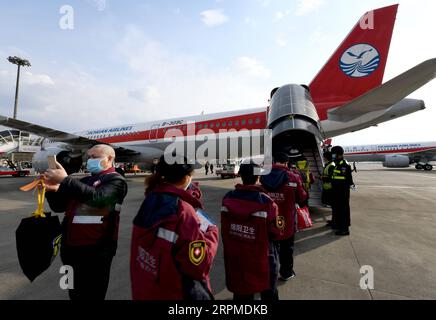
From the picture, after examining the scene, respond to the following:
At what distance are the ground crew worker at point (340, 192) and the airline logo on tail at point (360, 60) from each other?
6.91m

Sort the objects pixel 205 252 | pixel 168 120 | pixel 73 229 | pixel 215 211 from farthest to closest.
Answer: pixel 168 120
pixel 215 211
pixel 73 229
pixel 205 252

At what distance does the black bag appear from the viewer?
5.70ft

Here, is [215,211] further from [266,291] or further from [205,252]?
[205,252]

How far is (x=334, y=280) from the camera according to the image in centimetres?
298

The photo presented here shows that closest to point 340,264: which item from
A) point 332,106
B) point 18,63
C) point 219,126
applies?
point 332,106

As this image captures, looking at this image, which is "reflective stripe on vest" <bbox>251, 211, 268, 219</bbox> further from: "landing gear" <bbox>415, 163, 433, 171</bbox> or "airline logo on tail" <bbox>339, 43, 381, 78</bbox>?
"landing gear" <bbox>415, 163, 433, 171</bbox>

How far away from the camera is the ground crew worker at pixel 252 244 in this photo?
2162 millimetres

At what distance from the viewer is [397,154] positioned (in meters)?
33.8

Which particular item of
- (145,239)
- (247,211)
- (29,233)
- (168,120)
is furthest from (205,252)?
(168,120)

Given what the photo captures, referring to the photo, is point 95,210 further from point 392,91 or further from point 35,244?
point 392,91

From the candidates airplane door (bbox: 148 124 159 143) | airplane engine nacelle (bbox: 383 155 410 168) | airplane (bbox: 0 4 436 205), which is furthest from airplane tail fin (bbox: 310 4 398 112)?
airplane engine nacelle (bbox: 383 155 410 168)

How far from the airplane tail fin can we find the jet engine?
2.24 meters

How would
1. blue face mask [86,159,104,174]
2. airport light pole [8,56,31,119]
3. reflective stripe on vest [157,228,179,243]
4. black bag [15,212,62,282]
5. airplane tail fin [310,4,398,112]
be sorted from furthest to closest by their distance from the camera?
airport light pole [8,56,31,119] → airplane tail fin [310,4,398,112] → blue face mask [86,159,104,174] → black bag [15,212,62,282] → reflective stripe on vest [157,228,179,243]
